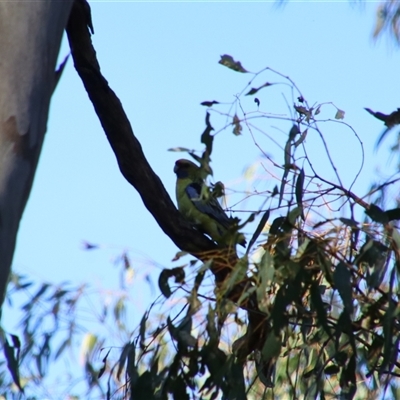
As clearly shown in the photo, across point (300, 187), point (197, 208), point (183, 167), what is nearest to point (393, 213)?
point (300, 187)

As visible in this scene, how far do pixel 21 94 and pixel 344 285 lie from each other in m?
0.78

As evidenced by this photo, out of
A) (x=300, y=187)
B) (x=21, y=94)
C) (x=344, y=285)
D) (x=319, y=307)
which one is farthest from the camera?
(x=300, y=187)

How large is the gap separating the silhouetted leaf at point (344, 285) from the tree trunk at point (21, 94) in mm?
693

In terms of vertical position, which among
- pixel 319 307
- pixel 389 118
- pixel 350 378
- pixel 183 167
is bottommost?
pixel 350 378

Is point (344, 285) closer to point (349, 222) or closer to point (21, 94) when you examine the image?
point (349, 222)

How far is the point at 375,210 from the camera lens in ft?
6.08

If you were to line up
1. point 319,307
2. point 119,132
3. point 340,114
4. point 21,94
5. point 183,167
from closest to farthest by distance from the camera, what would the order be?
point 21,94 → point 319,307 → point 340,114 → point 119,132 → point 183,167

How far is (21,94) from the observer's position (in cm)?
140

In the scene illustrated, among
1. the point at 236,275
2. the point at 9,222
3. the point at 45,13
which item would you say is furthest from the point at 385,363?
the point at 45,13

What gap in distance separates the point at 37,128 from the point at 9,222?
0.18 m

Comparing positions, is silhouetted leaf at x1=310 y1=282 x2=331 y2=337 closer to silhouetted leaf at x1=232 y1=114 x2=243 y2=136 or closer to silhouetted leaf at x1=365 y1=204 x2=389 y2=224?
silhouetted leaf at x1=365 y1=204 x2=389 y2=224

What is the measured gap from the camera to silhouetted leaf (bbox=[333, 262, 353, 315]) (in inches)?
67.2

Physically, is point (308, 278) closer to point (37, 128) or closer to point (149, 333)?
point (149, 333)

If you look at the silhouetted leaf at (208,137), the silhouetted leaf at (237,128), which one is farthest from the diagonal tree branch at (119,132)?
the silhouetted leaf at (208,137)
